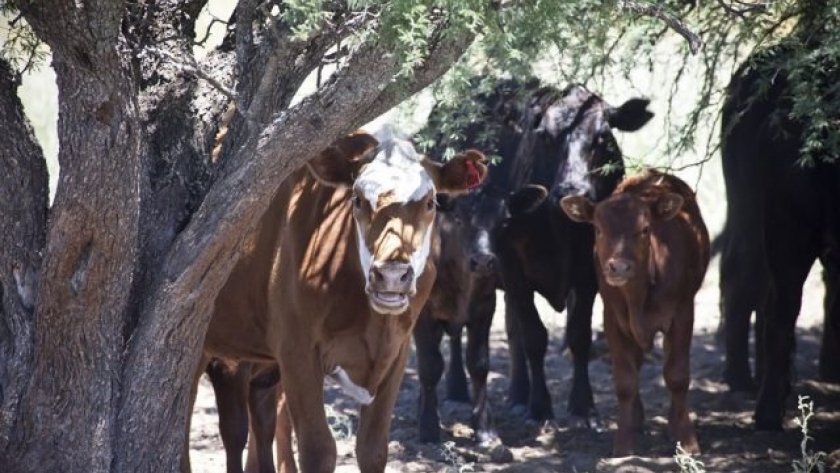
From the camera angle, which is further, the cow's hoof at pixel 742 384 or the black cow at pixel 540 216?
the cow's hoof at pixel 742 384

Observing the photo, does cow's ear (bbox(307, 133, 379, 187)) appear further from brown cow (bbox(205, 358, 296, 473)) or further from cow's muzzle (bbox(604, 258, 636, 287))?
cow's muzzle (bbox(604, 258, 636, 287))

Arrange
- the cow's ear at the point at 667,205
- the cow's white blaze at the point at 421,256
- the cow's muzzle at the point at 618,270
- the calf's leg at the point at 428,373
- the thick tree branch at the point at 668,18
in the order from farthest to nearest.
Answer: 1. the calf's leg at the point at 428,373
2. the cow's ear at the point at 667,205
3. the cow's muzzle at the point at 618,270
4. the cow's white blaze at the point at 421,256
5. the thick tree branch at the point at 668,18

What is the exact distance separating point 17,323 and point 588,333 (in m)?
5.58

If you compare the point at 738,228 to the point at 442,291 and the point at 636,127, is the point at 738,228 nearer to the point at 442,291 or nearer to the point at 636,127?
the point at 636,127

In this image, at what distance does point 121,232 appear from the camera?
5.99 m

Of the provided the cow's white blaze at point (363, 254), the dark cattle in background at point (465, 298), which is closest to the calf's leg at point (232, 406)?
the cow's white blaze at point (363, 254)

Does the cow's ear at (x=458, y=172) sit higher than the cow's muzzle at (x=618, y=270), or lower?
higher

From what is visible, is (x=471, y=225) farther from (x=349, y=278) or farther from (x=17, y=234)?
(x=17, y=234)

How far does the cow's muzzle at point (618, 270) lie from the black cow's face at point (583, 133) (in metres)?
1.75

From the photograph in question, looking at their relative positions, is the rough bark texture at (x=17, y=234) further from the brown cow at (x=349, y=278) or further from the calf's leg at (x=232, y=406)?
Answer: the calf's leg at (x=232, y=406)

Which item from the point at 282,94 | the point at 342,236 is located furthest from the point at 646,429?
the point at 282,94

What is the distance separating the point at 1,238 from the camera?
20.1ft

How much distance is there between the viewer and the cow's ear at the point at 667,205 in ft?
30.6

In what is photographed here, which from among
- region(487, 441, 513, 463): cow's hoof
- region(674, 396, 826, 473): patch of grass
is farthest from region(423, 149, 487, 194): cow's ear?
region(487, 441, 513, 463): cow's hoof
